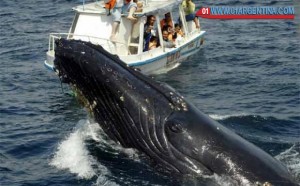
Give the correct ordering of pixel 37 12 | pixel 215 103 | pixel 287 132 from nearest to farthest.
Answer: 1. pixel 287 132
2. pixel 215 103
3. pixel 37 12

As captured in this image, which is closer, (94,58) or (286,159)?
(94,58)

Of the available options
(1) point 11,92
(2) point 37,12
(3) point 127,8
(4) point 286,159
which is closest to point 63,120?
(1) point 11,92

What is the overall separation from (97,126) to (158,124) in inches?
164

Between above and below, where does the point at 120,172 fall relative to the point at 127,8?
below

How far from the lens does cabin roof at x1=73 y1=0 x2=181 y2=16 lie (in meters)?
22.8

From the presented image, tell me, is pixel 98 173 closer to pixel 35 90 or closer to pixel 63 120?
pixel 63 120

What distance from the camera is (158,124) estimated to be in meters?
10.6

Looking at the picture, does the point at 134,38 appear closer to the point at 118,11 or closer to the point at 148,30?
the point at 148,30

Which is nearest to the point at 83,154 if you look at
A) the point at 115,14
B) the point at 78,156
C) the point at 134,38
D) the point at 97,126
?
the point at 78,156

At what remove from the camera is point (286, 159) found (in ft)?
42.9

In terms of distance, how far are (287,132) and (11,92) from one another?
9443 millimetres

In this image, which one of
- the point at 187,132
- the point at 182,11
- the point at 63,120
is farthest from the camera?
the point at 182,11

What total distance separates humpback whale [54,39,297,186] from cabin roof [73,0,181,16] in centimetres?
1099

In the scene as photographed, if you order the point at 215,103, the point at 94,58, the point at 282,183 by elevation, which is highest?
the point at 94,58
